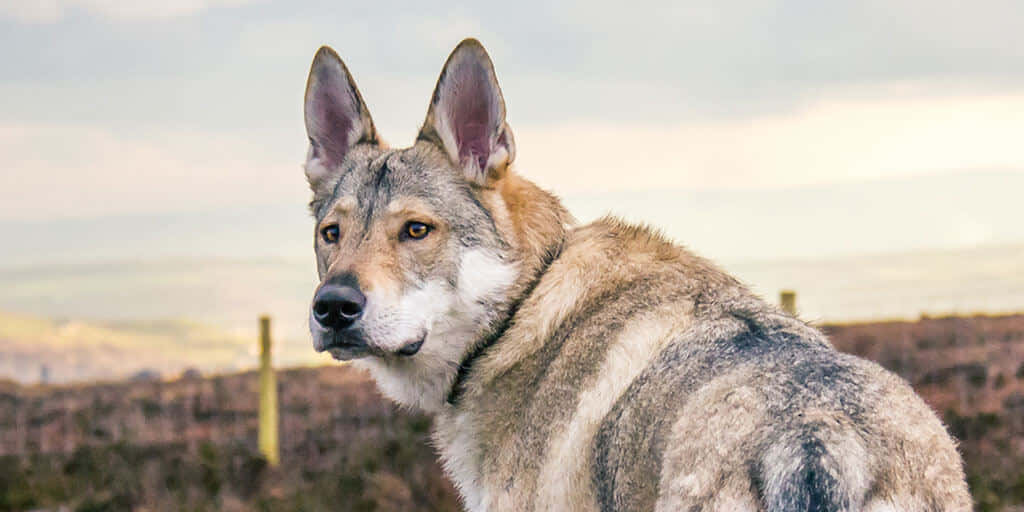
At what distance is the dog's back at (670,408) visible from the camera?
2801mm

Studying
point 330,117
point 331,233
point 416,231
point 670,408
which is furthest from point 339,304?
point 670,408

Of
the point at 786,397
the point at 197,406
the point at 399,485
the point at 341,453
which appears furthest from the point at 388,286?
the point at 197,406

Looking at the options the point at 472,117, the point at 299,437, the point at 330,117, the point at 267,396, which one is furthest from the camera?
the point at 299,437

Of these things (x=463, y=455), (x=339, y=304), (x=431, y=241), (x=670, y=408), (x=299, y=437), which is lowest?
(x=299, y=437)

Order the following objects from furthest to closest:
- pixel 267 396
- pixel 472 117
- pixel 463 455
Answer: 1. pixel 267 396
2. pixel 472 117
3. pixel 463 455

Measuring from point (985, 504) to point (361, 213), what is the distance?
648 cm

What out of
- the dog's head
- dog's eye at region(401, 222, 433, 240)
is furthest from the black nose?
dog's eye at region(401, 222, 433, 240)

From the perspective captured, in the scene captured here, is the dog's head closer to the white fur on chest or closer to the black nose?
the black nose

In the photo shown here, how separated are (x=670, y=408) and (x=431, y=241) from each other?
141cm

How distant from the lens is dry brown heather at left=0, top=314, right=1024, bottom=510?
1004 cm

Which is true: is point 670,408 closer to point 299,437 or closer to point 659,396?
point 659,396

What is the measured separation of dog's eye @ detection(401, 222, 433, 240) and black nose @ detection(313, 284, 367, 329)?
1.24ft

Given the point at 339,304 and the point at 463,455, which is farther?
the point at 463,455

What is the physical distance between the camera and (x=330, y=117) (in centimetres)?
493
